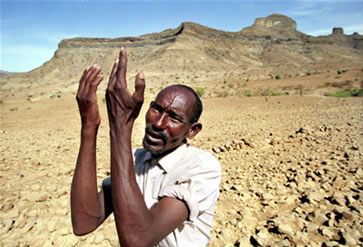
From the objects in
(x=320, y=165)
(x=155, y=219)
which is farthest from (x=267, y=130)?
(x=155, y=219)

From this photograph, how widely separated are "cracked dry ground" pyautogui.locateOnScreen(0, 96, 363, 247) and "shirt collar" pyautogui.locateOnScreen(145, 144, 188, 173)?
1958 mm

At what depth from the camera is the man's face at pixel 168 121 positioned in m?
1.24

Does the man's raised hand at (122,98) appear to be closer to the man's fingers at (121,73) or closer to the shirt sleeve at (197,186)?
the man's fingers at (121,73)

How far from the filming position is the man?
35.2 inches

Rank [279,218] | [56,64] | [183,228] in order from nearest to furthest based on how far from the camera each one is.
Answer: [183,228], [279,218], [56,64]

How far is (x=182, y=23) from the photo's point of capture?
73125 millimetres

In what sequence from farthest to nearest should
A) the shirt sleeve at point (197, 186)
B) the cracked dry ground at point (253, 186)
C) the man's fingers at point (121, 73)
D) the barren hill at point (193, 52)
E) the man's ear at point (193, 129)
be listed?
1. the barren hill at point (193, 52)
2. the cracked dry ground at point (253, 186)
3. the man's ear at point (193, 129)
4. the shirt sleeve at point (197, 186)
5. the man's fingers at point (121, 73)

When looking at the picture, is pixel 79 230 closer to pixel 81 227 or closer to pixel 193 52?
pixel 81 227

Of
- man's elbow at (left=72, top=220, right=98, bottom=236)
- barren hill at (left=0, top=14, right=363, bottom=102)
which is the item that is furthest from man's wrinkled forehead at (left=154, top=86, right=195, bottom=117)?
barren hill at (left=0, top=14, right=363, bottom=102)

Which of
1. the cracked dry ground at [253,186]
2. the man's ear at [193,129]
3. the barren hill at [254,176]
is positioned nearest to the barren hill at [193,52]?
the barren hill at [254,176]

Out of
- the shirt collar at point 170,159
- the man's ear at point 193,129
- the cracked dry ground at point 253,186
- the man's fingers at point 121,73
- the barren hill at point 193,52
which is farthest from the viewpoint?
the barren hill at point 193,52

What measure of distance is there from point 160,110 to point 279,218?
99.3 inches

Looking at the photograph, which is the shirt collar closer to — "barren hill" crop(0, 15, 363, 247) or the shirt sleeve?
the shirt sleeve

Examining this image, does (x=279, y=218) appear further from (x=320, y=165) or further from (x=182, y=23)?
(x=182, y=23)
